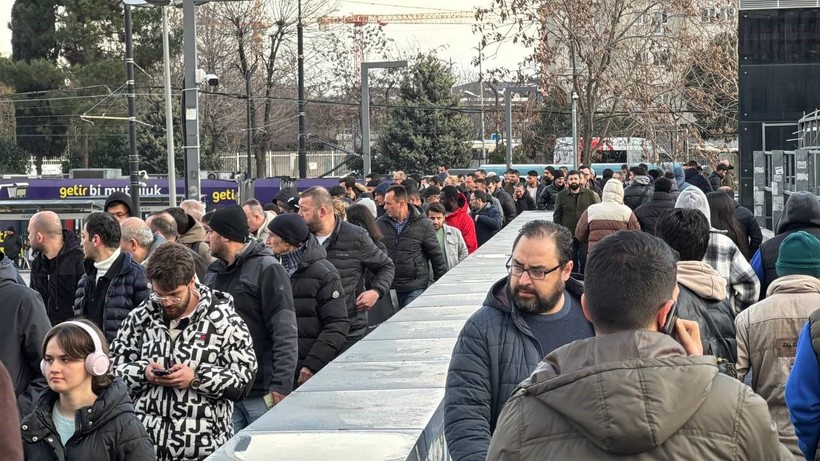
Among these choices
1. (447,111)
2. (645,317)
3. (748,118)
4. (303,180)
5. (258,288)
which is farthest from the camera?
(447,111)

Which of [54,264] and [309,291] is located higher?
[54,264]

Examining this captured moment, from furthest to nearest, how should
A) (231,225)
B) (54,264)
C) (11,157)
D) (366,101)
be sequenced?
(11,157), (366,101), (54,264), (231,225)

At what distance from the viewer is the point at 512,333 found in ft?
14.5

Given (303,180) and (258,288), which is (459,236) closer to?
(258,288)

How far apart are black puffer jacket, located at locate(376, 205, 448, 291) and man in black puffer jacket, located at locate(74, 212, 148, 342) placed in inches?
193

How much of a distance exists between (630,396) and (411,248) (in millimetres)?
10586

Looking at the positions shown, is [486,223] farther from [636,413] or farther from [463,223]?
[636,413]

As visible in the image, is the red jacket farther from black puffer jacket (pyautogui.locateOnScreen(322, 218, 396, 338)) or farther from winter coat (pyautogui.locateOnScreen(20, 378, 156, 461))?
winter coat (pyautogui.locateOnScreen(20, 378, 156, 461))

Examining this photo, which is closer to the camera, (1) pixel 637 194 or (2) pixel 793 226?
(2) pixel 793 226

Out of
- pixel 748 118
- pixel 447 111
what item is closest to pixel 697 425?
pixel 748 118

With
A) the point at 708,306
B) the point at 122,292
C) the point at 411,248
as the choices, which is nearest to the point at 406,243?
the point at 411,248

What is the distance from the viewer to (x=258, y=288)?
7.42 m

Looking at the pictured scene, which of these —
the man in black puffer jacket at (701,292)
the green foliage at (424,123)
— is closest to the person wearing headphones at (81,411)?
the man in black puffer jacket at (701,292)

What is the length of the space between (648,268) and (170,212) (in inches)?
315
